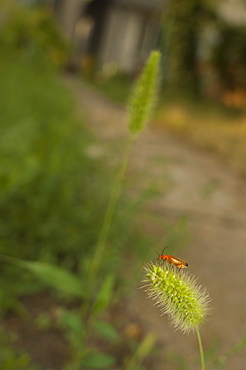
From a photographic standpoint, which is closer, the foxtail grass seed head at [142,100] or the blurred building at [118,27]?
the foxtail grass seed head at [142,100]

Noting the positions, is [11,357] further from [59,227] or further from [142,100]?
[142,100]

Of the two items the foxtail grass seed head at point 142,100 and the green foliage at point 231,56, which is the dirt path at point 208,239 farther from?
the green foliage at point 231,56

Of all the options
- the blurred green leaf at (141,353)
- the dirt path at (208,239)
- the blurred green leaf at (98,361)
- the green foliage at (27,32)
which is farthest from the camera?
the green foliage at (27,32)

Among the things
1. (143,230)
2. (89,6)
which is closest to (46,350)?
(143,230)

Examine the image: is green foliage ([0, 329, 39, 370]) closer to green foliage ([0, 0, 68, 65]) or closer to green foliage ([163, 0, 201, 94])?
green foliage ([0, 0, 68, 65])

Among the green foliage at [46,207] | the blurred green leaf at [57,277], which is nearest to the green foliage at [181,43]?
the green foliage at [46,207]

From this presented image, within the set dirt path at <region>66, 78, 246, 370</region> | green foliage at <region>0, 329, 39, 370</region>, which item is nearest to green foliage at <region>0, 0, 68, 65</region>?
dirt path at <region>66, 78, 246, 370</region>
